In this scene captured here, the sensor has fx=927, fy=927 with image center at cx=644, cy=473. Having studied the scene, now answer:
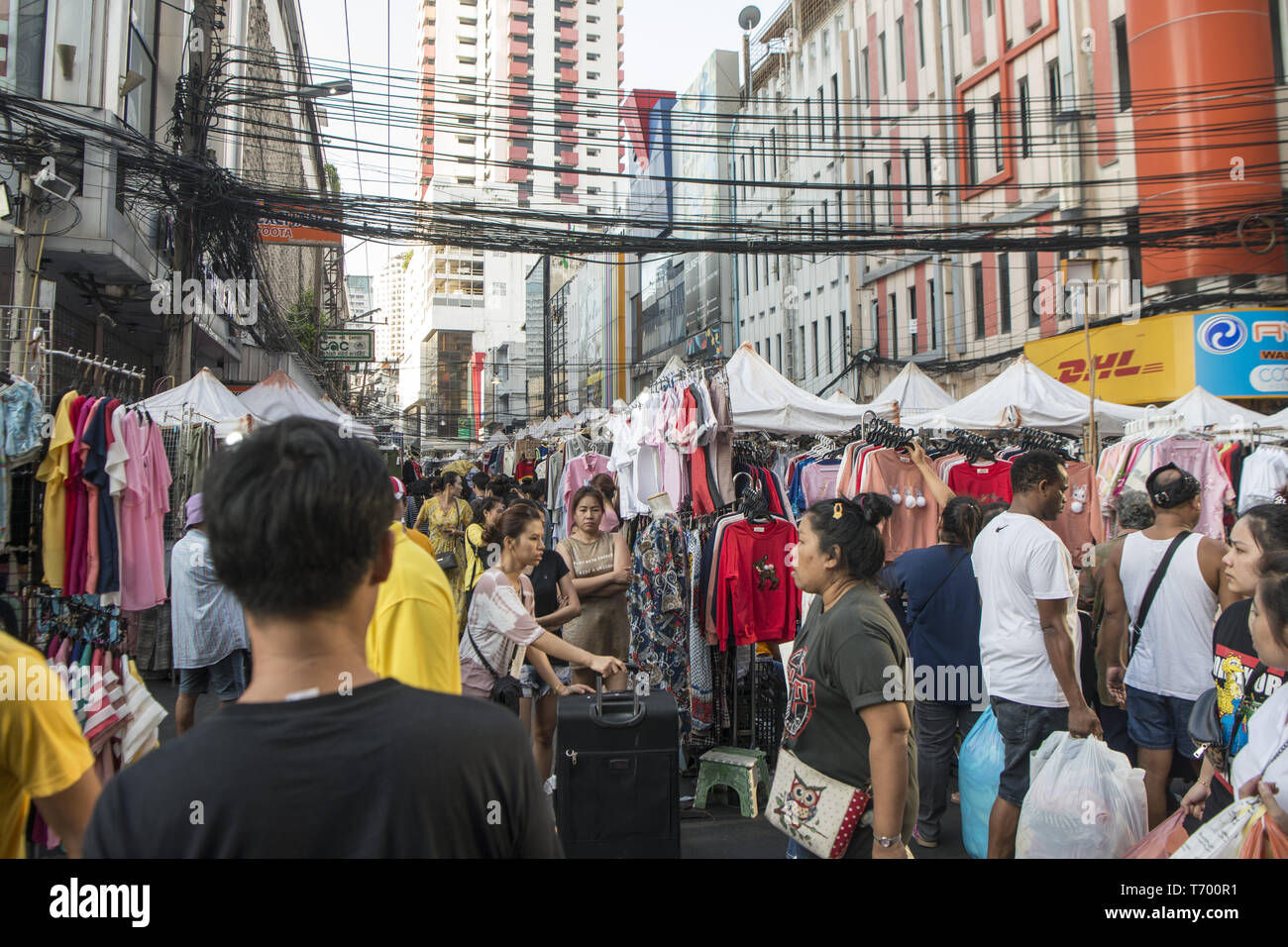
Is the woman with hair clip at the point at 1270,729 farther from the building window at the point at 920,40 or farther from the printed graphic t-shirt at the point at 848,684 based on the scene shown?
the building window at the point at 920,40

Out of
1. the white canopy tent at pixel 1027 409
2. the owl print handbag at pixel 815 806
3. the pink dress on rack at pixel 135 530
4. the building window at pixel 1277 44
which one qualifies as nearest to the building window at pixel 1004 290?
the building window at pixel 1277 44

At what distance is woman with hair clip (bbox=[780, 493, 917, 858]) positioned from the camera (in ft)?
9.13

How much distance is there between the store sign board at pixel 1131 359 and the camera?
55.7 feet

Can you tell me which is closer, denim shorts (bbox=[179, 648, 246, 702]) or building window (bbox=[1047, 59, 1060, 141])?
denim shorts (bbox=[179, 648, 246, 702])

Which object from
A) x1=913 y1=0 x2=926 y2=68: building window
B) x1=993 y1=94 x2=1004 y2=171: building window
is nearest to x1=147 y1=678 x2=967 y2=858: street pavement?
x1=993 y1=94 x2=1004 y2=171: building window

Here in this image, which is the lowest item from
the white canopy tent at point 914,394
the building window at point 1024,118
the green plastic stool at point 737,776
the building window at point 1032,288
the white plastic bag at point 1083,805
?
the green plastic stool at point 737,776

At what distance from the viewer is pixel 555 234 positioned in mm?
12406

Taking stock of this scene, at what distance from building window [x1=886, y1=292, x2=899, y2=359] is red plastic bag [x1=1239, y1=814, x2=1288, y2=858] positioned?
26.9m

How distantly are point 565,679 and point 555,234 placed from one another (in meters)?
7.71

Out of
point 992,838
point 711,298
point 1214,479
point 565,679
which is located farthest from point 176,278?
point 711,298

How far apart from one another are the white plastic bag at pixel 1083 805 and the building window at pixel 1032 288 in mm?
20250

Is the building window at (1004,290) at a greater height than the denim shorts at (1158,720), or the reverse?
the building window at (1004,290)

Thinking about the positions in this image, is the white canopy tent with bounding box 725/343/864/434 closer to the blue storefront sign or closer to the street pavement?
the street pavement

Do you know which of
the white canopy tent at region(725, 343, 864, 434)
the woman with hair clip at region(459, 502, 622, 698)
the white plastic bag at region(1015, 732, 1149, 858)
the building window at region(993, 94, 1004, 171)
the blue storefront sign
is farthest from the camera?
the building window at region(993, 94, 1004, 171)
